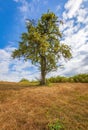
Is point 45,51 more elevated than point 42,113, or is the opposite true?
point 45,51

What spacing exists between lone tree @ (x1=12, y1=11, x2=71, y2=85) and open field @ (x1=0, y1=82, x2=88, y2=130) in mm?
4841

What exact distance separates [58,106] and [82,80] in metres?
11.4

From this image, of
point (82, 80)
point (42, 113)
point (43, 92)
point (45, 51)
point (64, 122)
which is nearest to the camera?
point (64, 122)

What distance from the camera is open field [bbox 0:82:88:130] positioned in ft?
27.2

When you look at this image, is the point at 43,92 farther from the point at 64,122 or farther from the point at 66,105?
the point at 64,122

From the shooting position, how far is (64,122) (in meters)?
8.40

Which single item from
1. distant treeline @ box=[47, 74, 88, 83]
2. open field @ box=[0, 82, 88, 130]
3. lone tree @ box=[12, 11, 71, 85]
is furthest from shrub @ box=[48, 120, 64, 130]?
distant treeline @ box=[47, 74, 88, 83]

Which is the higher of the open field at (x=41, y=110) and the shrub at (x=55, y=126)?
the open field at (x=41, y=110)

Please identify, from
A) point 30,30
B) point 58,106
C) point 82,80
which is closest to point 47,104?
point 58,106

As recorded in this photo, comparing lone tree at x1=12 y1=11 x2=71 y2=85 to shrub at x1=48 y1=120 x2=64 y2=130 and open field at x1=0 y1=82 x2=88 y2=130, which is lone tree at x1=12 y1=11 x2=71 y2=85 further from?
shrub at x1=48 y1=120 x2=64 y2=130

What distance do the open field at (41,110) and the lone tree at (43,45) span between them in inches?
191

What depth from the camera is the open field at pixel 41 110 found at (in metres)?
8.30

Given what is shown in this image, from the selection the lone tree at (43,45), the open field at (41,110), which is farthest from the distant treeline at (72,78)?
the open field at (41,110)

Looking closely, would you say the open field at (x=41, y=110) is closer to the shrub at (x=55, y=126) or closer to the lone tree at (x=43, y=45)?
the shrub at (x=55, y=126)
